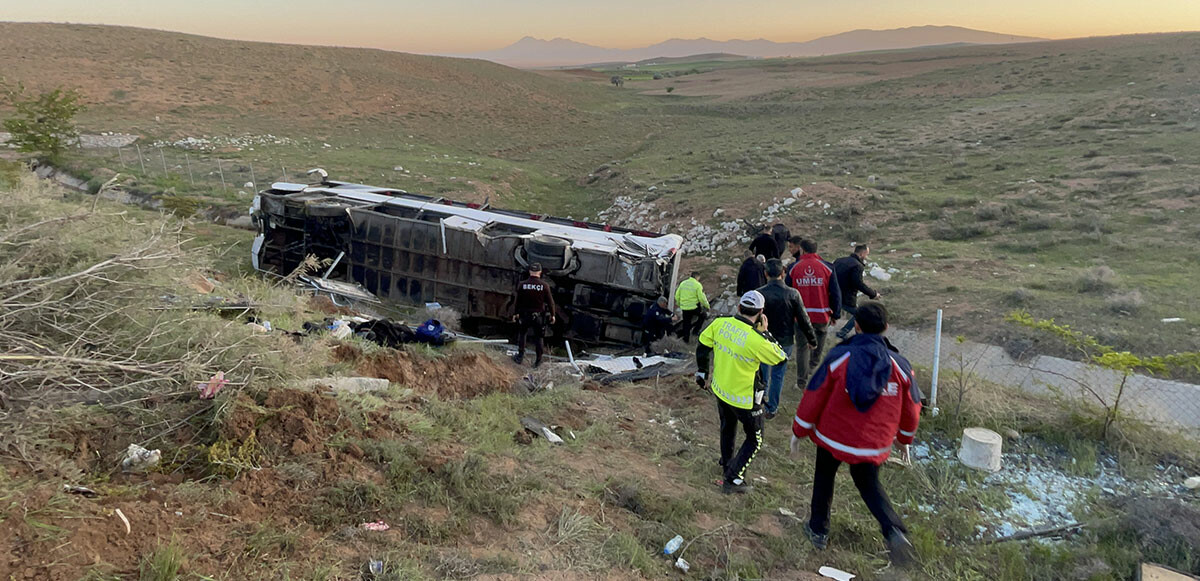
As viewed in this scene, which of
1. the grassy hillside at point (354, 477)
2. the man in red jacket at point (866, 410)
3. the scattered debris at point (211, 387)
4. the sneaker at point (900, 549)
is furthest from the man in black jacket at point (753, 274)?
the scattered debris at point (211, 387)

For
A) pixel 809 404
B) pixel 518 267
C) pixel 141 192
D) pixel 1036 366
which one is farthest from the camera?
pixel 141 192

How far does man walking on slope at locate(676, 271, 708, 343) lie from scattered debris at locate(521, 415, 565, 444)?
3542 mm

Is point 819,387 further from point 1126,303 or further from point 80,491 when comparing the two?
point 1126,303

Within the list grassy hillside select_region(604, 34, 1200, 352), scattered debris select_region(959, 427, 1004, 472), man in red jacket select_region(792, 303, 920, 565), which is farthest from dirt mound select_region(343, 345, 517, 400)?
grassy hillside select_region(604, 34, 1200, 352)

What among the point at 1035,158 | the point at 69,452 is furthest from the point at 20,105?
the point at 1035,158

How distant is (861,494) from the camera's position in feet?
13.8

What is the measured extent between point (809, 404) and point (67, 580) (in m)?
4.04

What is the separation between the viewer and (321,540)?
349 centimetres

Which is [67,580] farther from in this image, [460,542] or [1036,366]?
[1036,366]

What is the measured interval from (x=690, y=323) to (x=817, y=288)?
2.46m

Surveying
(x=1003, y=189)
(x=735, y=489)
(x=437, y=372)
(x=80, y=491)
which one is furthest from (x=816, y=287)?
(x=1003, y=189)

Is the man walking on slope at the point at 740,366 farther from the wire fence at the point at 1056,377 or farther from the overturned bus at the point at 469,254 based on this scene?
the overturned bus at the point at 469,254

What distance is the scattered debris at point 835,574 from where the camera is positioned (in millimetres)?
3965

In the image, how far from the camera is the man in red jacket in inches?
152
